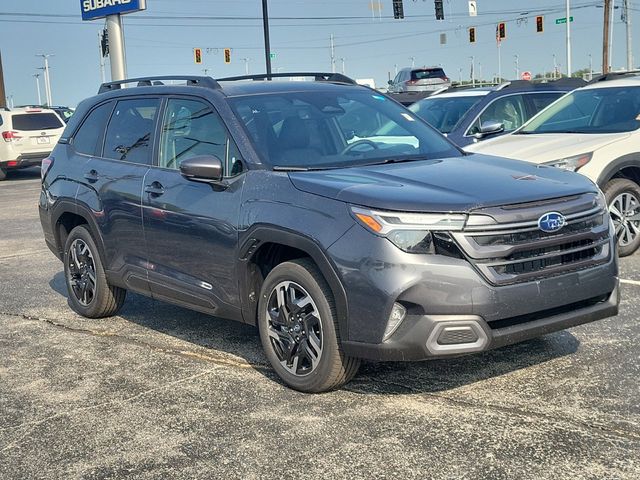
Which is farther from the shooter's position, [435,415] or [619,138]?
[619,138]

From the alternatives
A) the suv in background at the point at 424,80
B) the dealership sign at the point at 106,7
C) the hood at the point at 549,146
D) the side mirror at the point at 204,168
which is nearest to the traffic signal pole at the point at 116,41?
the dealership sign at the point at 106,7

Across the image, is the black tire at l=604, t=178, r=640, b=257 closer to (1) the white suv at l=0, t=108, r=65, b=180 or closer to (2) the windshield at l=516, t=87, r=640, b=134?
(2) the windshield at l=516, t=87, r=640, b=134

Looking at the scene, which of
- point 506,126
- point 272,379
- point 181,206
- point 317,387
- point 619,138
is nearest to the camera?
point 317,387

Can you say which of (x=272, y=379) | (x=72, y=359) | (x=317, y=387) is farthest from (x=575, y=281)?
(x=72, y=359)

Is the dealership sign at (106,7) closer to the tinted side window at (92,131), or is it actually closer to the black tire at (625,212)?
the tinted side window at (92,131)

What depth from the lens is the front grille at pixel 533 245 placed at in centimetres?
434

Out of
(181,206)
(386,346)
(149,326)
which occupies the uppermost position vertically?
(181,206)

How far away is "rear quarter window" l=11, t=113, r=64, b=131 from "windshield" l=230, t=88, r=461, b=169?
17.8 metres

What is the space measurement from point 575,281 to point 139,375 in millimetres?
2669

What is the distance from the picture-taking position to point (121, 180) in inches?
248

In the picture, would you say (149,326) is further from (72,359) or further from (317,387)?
(317,387)

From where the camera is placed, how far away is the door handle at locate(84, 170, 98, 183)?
6660mm

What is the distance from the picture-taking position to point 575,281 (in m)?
4.61

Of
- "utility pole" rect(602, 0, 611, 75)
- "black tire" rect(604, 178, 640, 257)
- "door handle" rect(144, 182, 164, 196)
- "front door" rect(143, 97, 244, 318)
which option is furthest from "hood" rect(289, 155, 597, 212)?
"utility pole" rect(602, 0, 611, 75)
